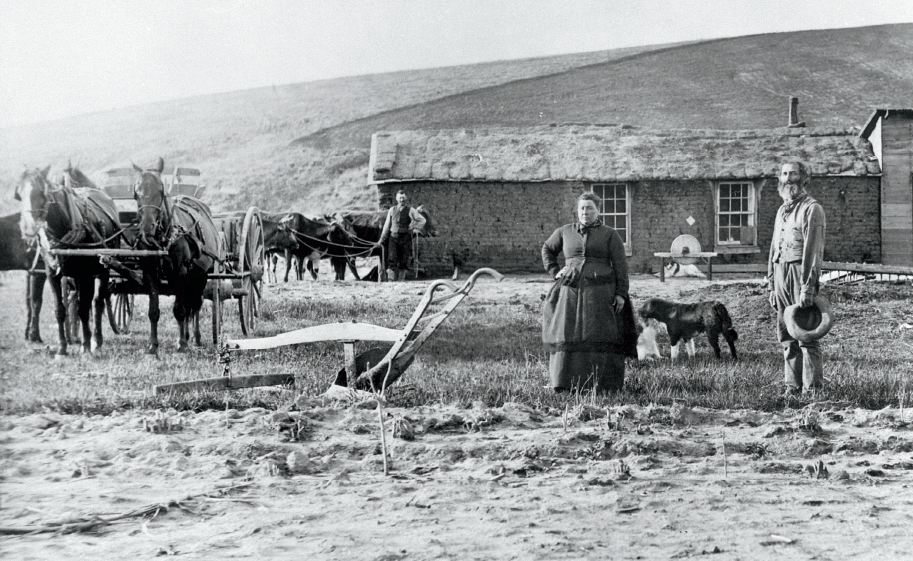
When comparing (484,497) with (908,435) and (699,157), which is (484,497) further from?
(699,157)

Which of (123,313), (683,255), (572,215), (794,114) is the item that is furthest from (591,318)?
(794,114)

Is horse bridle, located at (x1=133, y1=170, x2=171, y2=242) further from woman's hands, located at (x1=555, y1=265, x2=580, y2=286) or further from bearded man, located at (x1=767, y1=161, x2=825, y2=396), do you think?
bearded man, located at (x1=767, y1=161, x2=825, y2=396)

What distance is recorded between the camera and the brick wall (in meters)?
12.5

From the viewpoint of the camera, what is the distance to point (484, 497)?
4.21m

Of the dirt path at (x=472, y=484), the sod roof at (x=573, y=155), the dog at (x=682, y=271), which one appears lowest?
the dirt path at (x=472, y=484)

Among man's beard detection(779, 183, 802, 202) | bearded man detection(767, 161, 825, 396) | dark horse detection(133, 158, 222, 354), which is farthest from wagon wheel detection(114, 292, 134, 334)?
man's beard detection(779, 183, 802, 202)

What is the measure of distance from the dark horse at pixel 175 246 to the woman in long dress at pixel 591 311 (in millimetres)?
3551

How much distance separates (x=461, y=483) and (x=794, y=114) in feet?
40.4

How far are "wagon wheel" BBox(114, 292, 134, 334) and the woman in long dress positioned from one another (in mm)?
4715

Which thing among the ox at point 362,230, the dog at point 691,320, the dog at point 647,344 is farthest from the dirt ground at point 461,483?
the ox at point 362,230

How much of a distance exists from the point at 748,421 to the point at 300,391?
125 inches

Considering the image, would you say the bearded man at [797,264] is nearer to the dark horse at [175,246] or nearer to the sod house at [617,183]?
the dark horse at [175,246]

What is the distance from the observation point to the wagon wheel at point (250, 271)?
9.27m

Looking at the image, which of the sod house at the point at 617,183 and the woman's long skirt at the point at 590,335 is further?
the sod house at the point at 617,183
